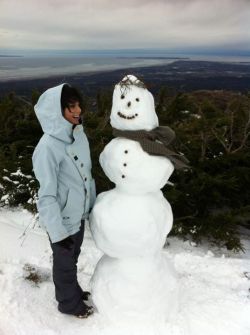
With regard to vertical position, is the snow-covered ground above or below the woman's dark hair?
below

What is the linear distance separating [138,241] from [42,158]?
2.89 ft

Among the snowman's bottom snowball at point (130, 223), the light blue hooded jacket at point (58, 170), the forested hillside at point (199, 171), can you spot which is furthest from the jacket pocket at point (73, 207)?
the forested hillside at point (199, 171)

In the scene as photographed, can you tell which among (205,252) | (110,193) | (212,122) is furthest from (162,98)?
(110,193)

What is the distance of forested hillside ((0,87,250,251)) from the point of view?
14.4ft

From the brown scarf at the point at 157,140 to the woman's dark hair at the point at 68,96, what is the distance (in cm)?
35

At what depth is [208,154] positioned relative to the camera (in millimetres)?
5293

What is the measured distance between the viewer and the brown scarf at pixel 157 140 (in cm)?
283

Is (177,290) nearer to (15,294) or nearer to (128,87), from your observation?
(15,294)

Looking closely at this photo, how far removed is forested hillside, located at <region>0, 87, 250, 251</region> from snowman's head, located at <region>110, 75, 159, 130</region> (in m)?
1.45

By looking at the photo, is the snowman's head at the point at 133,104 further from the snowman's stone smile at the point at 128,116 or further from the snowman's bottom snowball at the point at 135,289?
the snowman's bottom snowball at the point at 135,289

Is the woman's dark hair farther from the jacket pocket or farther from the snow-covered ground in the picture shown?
the snow-covered ground

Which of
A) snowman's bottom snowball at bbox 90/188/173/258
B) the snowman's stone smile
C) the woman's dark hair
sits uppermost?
the woman's dark hair

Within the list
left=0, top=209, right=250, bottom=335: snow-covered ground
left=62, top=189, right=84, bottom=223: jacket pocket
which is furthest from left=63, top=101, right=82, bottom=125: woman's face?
left=0, top=209, right=250, bottom=335: snow-covered ground

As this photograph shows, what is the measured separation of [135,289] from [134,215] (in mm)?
594
